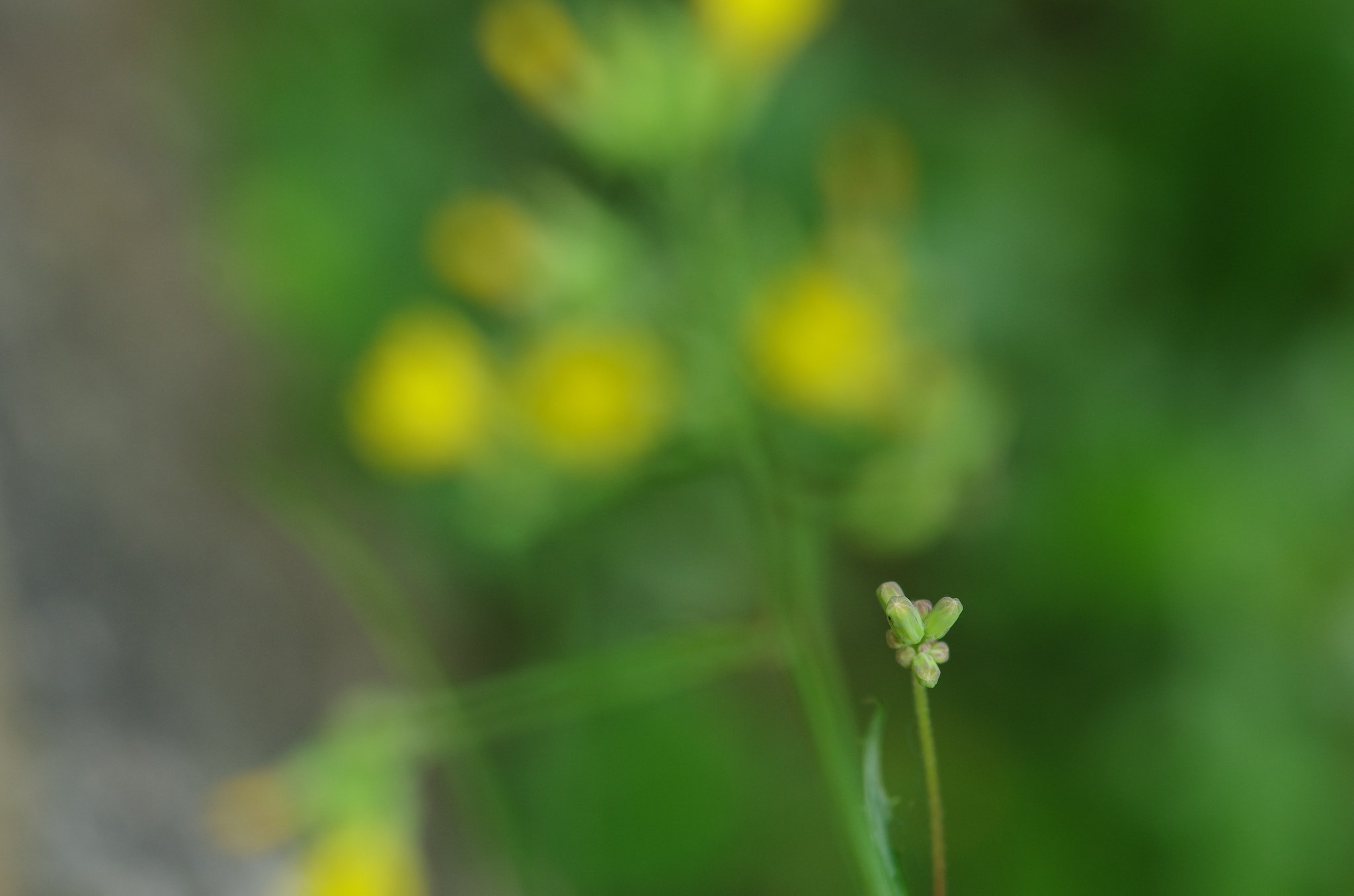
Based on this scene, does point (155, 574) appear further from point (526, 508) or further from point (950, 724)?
point (950, 724)

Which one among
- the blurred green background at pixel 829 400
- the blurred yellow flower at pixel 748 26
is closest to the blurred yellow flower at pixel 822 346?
the blurred green background at pixel 829 400

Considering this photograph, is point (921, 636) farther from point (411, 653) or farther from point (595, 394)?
point (595, 394)

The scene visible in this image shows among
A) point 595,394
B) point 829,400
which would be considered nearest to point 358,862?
point 595,394

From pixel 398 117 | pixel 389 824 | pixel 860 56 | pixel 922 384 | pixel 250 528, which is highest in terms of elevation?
pixel 398 117

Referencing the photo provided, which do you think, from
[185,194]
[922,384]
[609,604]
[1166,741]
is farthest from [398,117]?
[1166,741]

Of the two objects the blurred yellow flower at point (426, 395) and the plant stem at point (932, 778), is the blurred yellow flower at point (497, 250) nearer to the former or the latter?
the blurred yellow flower at point (426, 395)

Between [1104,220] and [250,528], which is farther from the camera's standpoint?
[250,528]

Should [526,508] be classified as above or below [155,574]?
below
